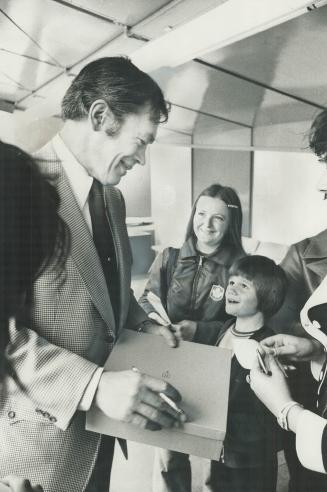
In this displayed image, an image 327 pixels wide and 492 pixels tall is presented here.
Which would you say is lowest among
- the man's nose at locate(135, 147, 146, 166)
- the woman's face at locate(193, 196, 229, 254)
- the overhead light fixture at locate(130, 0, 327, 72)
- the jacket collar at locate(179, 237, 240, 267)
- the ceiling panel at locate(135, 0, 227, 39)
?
the jacket collar at locate(179, 237, 240, 267)

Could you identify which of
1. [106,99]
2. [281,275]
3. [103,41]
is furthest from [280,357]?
[103,41]

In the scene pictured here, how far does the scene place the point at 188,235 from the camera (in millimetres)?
1048

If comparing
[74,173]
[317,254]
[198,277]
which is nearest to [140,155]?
[74,173]

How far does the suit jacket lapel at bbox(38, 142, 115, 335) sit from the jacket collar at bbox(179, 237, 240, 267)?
34 cm

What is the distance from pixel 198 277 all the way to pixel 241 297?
14 cm

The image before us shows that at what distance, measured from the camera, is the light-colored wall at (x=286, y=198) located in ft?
2.95

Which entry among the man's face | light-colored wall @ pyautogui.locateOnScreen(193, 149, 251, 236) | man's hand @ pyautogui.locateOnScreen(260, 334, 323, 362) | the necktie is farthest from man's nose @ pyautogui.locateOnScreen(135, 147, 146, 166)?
man's hand @ pyautogui.locateOnScreen(260, 334, 323, 362)

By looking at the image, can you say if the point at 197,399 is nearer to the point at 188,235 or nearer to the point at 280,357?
the point at 280,357

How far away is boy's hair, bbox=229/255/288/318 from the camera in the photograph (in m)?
0.93

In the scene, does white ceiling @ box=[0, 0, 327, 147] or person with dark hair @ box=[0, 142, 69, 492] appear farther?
white ceiling @ box=[0, 0, 327, 147]

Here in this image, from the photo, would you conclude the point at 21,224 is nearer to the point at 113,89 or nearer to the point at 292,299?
the point at 113,89

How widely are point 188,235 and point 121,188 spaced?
231mm

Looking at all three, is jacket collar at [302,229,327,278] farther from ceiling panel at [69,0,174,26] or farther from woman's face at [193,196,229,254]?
ceiling panel at [69,0,174,26]

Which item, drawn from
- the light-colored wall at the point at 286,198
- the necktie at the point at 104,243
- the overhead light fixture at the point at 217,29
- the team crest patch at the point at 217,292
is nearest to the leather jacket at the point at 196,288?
the team crest patch at the point at 217,292
